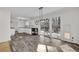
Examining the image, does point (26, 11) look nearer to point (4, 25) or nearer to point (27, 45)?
point (4, 25)

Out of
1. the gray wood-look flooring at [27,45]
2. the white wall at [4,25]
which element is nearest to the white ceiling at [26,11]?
the white wall at [4,25]

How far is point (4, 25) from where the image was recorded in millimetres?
1836

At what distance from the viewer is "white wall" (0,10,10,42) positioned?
182cm

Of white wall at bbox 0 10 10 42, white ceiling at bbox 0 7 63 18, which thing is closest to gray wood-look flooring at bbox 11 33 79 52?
white wall at bbox 0 10 10 42

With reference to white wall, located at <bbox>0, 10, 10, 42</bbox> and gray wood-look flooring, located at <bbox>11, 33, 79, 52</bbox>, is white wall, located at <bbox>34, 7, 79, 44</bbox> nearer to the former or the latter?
gray wood-look flooring, located at <bbox>11, 33, 79, 52</bbox>

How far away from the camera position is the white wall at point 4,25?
182 centimetres

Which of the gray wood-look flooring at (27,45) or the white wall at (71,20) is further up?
the white wall at (71,20)

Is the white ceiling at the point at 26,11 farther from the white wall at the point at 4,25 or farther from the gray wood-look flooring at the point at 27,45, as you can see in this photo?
the gray wood-look flooring at the point at 27,45
